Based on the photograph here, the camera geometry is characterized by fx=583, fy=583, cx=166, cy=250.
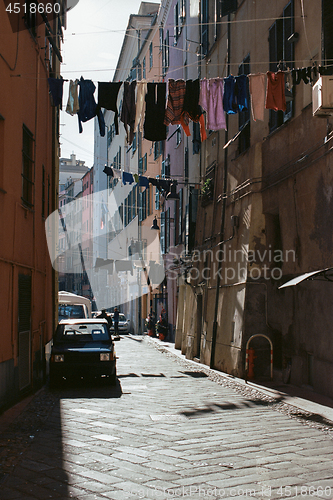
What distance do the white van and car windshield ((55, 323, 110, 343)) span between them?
1195 cm

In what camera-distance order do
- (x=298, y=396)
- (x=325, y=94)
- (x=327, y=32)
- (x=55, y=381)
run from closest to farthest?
(x=325, y=94)
(x=327, y=32)
(x=298, y=396)
(x=55, y=381)

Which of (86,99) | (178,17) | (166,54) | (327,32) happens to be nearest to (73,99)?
(86,99)

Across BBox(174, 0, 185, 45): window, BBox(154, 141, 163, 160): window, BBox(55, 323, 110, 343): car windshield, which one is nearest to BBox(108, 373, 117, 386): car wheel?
BBox(55, 323, 110, 343): car windshield

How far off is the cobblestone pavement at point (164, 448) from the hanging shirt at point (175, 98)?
18.7ft

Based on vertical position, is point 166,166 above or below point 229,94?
above

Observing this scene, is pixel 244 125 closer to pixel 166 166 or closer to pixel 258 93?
pixel 258 93

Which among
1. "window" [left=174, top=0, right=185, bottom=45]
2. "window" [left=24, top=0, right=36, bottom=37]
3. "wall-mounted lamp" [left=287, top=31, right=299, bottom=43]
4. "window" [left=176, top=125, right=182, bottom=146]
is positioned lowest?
"wall-mounted lamp" [left=287, top=31, right=299, bottom=43]

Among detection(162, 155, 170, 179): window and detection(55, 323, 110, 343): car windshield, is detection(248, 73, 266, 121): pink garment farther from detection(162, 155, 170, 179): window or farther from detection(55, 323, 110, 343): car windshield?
detection(162, 155, 170, 179): window

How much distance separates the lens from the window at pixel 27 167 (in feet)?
40.9

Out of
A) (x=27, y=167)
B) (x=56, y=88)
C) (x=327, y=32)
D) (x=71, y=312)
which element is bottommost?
A: (x=71, y=312)

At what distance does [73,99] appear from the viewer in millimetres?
12086

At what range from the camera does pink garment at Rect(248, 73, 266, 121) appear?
37.7 feet

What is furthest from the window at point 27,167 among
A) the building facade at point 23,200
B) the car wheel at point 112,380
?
the car wheel at point 112,380

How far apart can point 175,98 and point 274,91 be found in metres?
2.01
